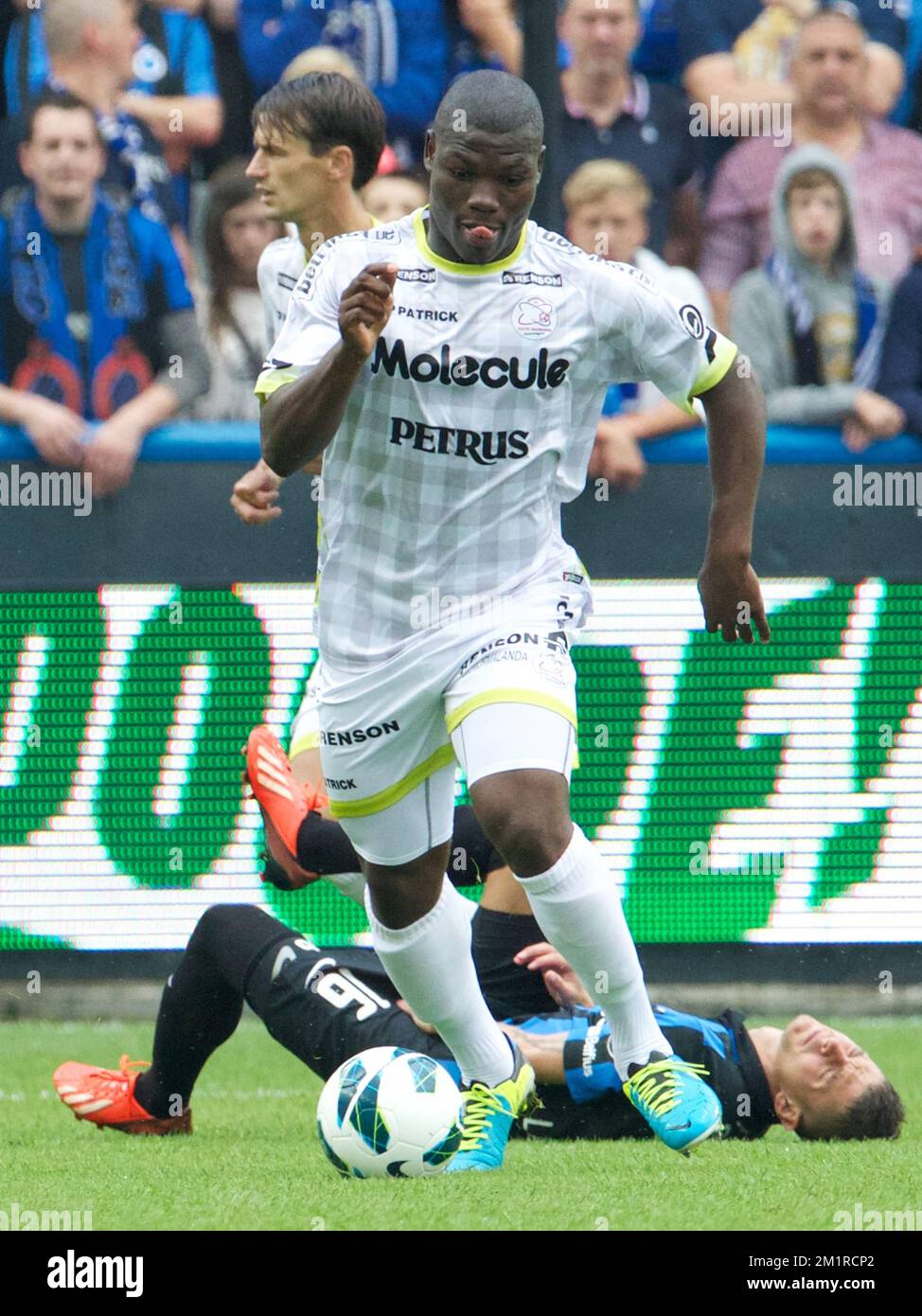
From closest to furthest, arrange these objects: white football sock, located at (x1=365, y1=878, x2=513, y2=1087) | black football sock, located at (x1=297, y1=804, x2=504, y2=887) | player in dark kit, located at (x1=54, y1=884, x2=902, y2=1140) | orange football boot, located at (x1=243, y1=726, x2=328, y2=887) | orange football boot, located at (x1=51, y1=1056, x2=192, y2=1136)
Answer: white football sock, located at (x1=365, y1=878, x2=513, y2=1087) < player in dark kit, located at (x1=54, y1=884, x2=902, y2=1140) < orange football boot, located at (x1=51, y1=1056, x2=192, y2=1136) < black football sock, located at (x1=297, y1=804, x2=504, y2=887) < orange football boot, located at (x1=243, y1=726, x2=328, y2=887)

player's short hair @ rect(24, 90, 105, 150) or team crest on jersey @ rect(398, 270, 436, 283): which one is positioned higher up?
player's short hair @ rect(24, 90, 105, 150)

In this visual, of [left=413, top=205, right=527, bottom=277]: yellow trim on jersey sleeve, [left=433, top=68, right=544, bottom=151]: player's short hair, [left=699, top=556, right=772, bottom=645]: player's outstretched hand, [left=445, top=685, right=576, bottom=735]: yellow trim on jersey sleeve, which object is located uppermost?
[left=433, top=68, right=544, bottom=151]: player's short hair

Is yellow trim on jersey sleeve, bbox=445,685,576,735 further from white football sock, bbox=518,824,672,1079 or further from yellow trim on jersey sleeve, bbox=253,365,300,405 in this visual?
yellow trim on jersey sleeve, bbox=253,365,300,405

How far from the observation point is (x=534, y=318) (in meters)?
4.26

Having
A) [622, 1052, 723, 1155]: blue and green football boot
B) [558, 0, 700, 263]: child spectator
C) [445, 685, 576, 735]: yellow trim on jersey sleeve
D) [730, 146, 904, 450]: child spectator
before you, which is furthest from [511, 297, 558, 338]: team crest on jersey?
[558, 0, 700, 263]: child spectator

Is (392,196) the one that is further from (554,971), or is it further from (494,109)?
(494,109)

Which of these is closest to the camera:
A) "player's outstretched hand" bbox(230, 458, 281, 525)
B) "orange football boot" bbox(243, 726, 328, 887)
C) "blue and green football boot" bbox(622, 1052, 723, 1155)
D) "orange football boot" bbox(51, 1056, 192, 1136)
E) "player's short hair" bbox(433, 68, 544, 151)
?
"player's short hair" bbox(433, 68, 544, 151)

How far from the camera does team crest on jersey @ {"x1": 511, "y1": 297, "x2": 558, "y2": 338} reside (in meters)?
4.25

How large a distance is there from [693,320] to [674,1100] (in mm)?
1557

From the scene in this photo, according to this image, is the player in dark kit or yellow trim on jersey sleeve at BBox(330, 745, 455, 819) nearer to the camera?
yellow trim on jersey sleeve at BBox(330, 745, 455, 819)

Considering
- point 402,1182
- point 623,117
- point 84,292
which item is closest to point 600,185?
point 623,117

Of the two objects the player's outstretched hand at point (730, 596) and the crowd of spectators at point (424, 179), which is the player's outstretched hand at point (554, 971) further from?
the crowd of spectators at point (424, 179)

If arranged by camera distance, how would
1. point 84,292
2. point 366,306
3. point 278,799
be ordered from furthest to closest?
point 84,292
point 278,799
point 366,306

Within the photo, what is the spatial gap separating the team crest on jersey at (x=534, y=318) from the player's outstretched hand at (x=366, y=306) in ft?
1.52
